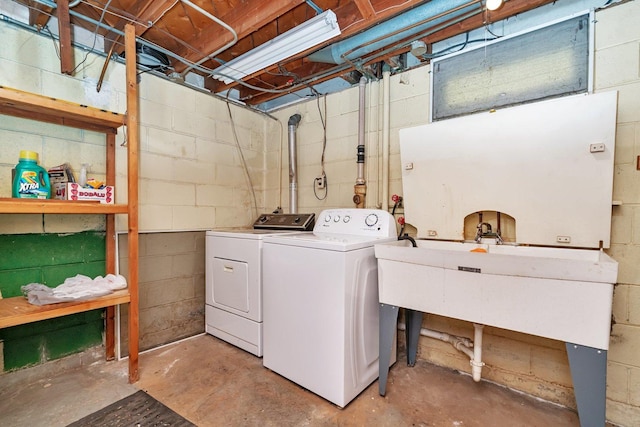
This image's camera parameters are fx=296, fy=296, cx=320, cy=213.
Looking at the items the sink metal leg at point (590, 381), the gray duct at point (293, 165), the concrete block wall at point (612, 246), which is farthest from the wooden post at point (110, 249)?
the sink metal leg at point (590, 381)

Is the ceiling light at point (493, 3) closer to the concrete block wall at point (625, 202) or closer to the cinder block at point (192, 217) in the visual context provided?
the concrete block wall at point (625, 202)

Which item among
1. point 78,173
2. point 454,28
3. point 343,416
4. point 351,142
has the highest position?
point 454,28

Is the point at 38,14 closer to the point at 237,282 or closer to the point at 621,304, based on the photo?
the point at 237,282

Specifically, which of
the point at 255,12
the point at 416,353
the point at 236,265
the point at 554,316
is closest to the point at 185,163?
the point at 236,265

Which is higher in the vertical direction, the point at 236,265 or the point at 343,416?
the point at 236,265

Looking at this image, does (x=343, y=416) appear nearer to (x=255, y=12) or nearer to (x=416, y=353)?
(x=416, y=353)

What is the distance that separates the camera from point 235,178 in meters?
2.81

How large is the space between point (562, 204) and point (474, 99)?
82cm

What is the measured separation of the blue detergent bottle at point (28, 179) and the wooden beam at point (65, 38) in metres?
0.63

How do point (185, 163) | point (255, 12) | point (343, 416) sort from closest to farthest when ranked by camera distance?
point (343, 416), point (255, 12), point (185, 163)

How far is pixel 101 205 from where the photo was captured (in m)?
1.64

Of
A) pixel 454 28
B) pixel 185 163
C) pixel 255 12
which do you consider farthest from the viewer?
pixel 185 163

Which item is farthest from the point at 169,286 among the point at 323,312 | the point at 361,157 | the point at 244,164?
the point at 361,157

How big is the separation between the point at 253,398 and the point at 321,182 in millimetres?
1702
